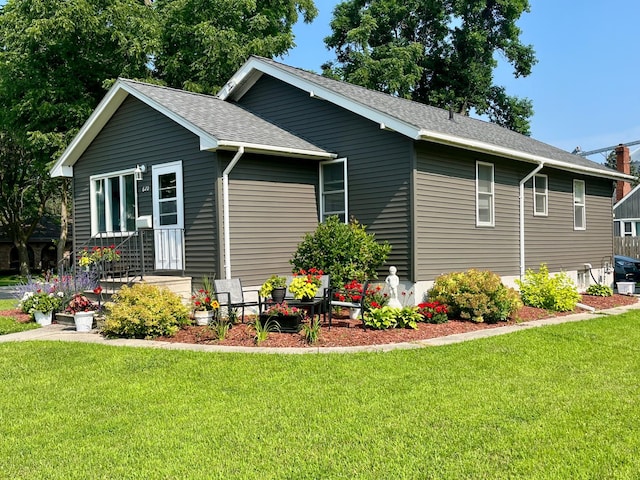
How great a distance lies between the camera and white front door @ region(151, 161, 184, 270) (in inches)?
441

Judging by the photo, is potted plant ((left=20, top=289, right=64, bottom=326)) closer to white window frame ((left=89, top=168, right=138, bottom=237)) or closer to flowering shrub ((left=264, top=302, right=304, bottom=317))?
white window frame ((left=89, top=168, right=138, bottom=237))

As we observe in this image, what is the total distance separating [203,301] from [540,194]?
9.22 metres

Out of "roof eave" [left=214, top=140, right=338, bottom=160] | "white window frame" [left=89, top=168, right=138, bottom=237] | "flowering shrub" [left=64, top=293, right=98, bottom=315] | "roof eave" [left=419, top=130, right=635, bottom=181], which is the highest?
"roof eave" [left=419, top=130, right=635, bottom=181]

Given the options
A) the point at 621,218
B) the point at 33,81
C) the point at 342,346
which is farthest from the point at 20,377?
the point at 621,218

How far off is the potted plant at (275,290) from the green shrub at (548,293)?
5.50 metres

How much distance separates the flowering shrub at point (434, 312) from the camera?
9750 millimetres

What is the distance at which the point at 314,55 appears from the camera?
31891mm

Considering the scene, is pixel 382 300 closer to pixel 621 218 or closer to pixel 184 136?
pixel 184 136

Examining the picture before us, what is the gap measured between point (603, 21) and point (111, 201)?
1568 cm

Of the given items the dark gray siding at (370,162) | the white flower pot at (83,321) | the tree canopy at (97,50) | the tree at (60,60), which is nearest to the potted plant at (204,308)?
the white flower pot at (83,321)

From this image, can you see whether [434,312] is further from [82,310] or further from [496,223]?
[82,310]

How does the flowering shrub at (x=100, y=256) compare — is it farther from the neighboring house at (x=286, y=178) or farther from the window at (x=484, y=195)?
the window at (x=484, y=195)

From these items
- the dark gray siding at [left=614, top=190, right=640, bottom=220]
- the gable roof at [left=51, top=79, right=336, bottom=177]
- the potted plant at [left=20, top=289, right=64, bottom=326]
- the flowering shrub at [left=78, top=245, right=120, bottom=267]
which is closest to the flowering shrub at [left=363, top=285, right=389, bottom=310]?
the gable roof at [left=51, top=79, right=336, bottom=177]

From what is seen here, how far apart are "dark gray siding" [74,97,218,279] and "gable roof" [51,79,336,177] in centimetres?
27
